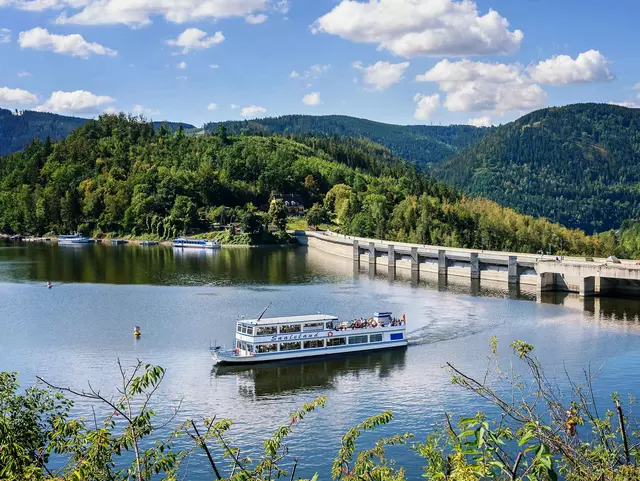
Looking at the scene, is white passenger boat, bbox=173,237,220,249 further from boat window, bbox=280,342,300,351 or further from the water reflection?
boat window, bbox=280,342,300,351

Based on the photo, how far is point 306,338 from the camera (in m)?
62.8

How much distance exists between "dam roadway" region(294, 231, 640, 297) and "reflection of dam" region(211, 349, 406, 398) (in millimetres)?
40071

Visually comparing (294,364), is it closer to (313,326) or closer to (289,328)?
(289,328)

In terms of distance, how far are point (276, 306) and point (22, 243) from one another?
132 meters

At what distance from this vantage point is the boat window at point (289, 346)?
6203cm

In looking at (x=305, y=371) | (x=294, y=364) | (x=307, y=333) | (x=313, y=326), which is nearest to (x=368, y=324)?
(x=313, y=326)

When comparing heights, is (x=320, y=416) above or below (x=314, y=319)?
below

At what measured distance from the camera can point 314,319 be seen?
64000mm

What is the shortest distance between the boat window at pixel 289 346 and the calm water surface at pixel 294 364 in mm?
1657

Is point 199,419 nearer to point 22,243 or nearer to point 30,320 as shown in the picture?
point 30,320

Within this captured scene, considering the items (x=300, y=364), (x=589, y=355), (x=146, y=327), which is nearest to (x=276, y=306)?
(x=146, y=327)

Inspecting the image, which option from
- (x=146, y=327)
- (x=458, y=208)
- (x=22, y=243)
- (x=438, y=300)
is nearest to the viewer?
(x=146, y=327)

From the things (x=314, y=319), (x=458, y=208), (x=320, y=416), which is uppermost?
(x=458, y=208)

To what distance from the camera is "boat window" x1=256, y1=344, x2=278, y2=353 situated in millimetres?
61250
